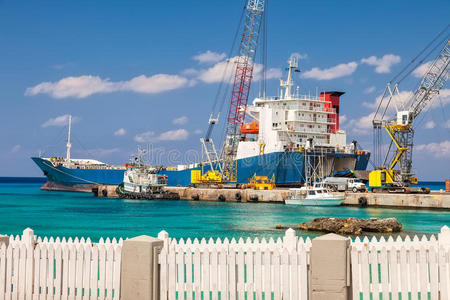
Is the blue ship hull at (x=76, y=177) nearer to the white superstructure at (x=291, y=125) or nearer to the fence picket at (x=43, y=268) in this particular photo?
the white superstructure at (x=291, y=125)

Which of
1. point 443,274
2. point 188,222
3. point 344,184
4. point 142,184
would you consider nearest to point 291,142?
point 344,184

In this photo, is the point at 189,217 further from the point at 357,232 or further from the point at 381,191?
the point at 381,191

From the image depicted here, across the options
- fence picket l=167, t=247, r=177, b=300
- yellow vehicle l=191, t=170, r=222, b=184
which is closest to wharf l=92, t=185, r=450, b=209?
yellow vehicle l=191, t=170, r=222, b=184

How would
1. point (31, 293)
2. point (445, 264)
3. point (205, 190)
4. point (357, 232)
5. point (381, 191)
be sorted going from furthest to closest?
point (205, 190) → point (381, 191) → point (357, 232) → point (31, 293) → point (445, 264)

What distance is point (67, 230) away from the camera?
37.9 metres

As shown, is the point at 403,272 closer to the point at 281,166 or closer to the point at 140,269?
the point at 140,269

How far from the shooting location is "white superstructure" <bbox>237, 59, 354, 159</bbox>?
78.7 meters

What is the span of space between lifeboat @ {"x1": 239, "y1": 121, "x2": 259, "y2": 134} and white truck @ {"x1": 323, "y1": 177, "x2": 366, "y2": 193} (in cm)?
1677

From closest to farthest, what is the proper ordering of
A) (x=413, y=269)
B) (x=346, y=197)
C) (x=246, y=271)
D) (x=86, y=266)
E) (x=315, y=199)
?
(x=413, y=269) < (x=246, y=271) < (x=86, y=266) < (x=315, y=199) < (x=346, y=197)

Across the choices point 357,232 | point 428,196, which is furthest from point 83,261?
point 428,196

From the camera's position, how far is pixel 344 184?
7056 cm

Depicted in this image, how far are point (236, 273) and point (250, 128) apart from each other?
75.9 meters

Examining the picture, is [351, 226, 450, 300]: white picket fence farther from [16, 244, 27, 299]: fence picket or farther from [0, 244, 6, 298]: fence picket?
[0, 244, 6, 298]: fence picket

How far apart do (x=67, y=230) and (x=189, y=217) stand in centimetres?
1309
